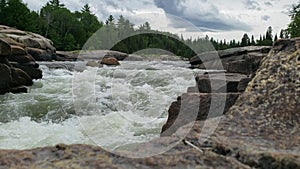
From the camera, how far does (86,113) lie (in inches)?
314

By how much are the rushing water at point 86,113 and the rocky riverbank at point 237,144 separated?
3.12 meters

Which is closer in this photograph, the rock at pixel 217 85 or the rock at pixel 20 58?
the rock at pixel 217 85

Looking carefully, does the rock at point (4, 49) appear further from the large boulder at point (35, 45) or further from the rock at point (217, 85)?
the large boulder at point (35, 45)

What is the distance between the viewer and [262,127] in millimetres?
1832

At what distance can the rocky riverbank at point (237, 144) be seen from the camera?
4.89 ft

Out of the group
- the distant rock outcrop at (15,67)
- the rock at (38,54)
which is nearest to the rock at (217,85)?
the distant rock outcrop at (15,67)

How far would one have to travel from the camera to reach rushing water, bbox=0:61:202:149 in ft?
19.2

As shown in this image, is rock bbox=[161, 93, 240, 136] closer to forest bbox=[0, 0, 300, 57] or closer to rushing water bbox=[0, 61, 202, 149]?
rushing water bbox=[0, 61, 202, 149]

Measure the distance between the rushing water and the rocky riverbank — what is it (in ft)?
10.3

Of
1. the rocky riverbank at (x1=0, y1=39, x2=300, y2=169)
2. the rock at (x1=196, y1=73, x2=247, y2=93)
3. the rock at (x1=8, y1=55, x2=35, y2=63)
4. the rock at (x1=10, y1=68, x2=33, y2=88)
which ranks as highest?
the rock at (x1=8, y1=55, x2=35, y2=63)

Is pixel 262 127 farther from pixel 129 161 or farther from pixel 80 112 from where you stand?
pixel 80 112

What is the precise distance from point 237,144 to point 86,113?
6.67 metres

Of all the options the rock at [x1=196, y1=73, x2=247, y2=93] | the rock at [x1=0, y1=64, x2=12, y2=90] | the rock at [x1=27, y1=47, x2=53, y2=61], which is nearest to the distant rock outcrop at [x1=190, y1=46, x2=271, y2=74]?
the rock at [x1=0, y1=64, x2=12, y2=90]

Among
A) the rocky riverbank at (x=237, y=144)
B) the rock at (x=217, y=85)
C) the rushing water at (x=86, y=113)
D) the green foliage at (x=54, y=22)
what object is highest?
the green foliage at (x=54, y=22)
